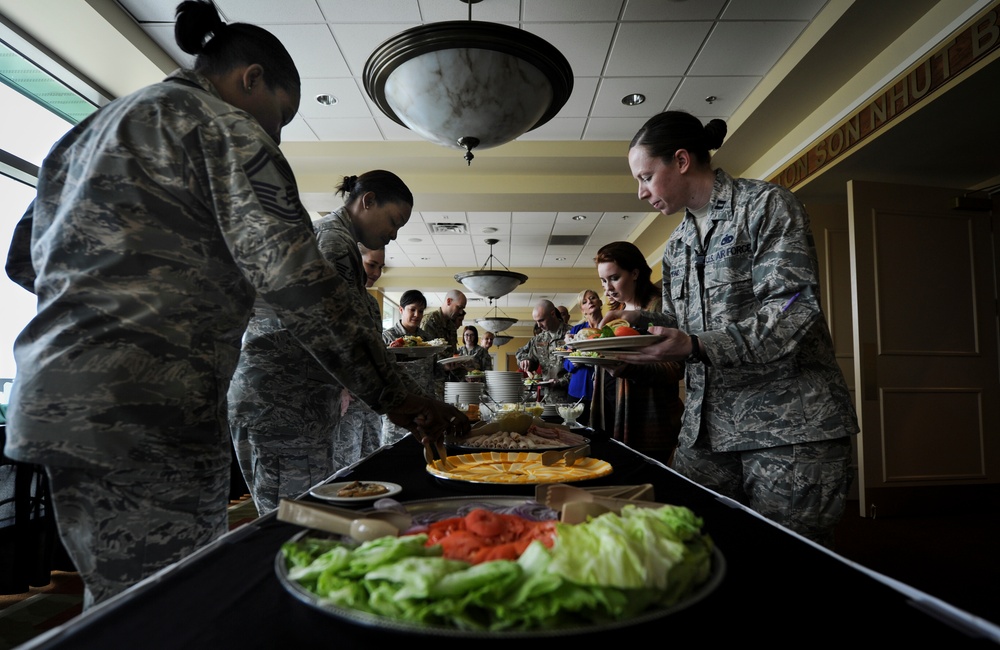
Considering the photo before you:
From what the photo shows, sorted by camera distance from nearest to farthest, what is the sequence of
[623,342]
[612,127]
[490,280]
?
[623,342]
[612,127]
[490,280]

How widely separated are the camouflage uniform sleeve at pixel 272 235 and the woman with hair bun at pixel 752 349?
698 mm

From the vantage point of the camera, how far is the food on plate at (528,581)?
1.19 feet

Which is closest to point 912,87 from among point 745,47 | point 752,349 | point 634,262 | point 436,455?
point 745,47

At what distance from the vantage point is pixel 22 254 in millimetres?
1009

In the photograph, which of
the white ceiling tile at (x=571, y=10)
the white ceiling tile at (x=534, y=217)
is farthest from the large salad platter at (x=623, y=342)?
the white ceiling tile at (x=534, y=217)

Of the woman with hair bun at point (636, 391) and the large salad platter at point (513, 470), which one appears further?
the woman with hair bun at point (636, 391)

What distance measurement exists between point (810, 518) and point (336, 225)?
1542 millimetres

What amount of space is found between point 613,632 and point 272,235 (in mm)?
715

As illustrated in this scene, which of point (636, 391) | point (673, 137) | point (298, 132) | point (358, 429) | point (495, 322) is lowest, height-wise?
point (358, 429)

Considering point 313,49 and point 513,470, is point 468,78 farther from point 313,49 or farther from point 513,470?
point 313,49

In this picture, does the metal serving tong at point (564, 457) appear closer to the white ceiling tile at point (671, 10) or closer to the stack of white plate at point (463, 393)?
the stack of white plate at point (463, 393)

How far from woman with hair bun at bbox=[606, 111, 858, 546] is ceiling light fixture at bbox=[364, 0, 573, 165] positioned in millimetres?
453

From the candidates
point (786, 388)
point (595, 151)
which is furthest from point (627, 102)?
point (786, 388)

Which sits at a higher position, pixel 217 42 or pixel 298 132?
pixel 298 132
